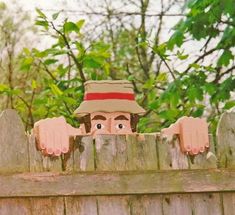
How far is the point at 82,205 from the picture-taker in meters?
Answer: 2.49

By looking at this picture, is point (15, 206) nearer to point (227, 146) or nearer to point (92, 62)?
point (227, 146)

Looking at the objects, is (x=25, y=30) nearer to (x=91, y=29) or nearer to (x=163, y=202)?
(x=91, y=29)

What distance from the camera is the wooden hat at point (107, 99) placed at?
101 inches

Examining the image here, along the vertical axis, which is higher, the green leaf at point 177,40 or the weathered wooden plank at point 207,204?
the green leaf at point 177,40

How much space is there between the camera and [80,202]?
98.0 inches

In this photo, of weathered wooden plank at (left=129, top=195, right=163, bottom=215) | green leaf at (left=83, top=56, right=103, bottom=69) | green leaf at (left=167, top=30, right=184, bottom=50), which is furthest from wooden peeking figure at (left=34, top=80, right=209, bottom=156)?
green leaf at (left=167, top=30, right=184, bottom=50)

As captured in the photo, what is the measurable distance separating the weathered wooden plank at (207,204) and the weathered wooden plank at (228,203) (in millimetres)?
20

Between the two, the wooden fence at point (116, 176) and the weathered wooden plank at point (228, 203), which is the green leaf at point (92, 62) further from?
the weathered wooden plank at point (228, 203)

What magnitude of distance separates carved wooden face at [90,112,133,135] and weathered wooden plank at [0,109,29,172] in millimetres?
270

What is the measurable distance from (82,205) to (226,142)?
2.01 feet

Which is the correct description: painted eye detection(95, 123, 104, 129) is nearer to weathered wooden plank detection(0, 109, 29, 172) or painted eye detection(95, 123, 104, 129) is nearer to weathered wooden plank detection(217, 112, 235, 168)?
weathered wooden plank detection(0, 109, 29, 172)

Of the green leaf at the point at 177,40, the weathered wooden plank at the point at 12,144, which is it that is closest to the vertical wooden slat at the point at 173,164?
the weathered wooden plank at the point at 12,144

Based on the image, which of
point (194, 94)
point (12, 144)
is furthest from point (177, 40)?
point (12, 144)

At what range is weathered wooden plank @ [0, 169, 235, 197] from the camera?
242 cm
